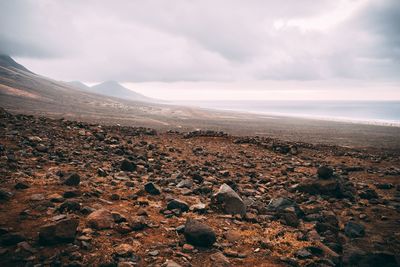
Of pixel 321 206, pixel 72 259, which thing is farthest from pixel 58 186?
pixel 321 206

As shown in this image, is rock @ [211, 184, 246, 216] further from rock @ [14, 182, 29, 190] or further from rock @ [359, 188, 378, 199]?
rock @ [14, 182, 29, 190]

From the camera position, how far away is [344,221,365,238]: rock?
8438mm

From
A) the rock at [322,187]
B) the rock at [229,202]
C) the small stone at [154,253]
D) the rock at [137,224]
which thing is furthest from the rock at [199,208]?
the rock at [322,187]

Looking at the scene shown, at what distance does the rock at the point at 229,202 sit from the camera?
9.27 meters

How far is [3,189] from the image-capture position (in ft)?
28.3

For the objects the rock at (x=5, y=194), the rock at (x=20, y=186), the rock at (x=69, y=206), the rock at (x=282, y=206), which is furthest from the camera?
the rock at (x=282, y=206)

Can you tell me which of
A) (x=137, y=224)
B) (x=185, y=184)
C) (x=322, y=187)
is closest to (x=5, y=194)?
(x=137, y=224)

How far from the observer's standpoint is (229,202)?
9422mm

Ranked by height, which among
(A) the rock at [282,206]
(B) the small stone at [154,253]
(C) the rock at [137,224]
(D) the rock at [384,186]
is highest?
(D) the rock at [384,186]

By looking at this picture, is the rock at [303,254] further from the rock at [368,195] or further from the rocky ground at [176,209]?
the rock at [368,195]

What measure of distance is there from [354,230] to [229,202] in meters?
3.76

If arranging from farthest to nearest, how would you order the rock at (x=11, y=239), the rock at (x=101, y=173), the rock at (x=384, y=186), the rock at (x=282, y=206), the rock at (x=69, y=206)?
the rock at (x=384, y=186)
the rock at (x=101, y=173)
the rock at (x=282, y=206)
the rock at (x=69, y=206)
the rock at (x=11, y=239)

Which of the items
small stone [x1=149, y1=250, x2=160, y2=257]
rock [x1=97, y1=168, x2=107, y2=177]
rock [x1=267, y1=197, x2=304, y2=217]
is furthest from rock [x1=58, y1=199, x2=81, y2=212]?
rock [x1=267, y1=197, x2=304, y2=217]

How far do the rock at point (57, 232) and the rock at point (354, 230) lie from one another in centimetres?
748
